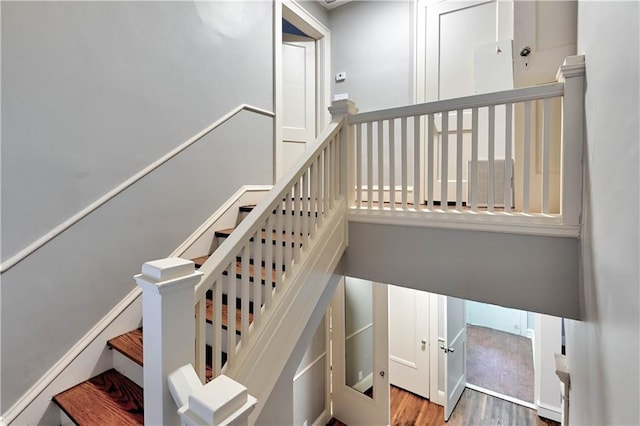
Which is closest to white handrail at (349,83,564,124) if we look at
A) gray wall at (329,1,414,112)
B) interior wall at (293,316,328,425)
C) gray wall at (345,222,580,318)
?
gray wall at (345,222,580,318)

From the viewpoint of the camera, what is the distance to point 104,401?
4.89ft

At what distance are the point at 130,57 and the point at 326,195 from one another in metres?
1.46

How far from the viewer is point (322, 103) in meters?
3.83

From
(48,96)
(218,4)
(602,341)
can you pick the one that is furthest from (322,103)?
(602,341)

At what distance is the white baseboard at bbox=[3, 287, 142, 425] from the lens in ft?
4.84

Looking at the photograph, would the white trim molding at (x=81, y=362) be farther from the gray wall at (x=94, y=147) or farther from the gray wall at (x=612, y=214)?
the gray wall at (x=612, y=214)

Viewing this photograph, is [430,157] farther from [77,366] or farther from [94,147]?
[77,366]

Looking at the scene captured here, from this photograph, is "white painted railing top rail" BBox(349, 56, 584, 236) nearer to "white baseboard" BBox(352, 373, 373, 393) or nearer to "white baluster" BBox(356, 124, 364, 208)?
"white baluster" BBox(356, 124, 364, 208)

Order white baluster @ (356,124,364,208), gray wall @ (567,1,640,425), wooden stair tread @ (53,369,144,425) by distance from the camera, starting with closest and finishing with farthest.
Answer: gray wall @ (567,1,640,425), wooden stair tread @ (53,369,144,425), white baluster @ (356,124,364,208)

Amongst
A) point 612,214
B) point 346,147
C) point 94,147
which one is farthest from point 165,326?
point 346,147

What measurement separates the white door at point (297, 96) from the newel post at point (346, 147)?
130 cm

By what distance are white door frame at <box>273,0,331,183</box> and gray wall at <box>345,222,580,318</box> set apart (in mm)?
1422

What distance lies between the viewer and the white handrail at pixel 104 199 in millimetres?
1461

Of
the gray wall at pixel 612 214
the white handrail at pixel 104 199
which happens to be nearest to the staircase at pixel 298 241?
the gray wall at pixel 612 214
